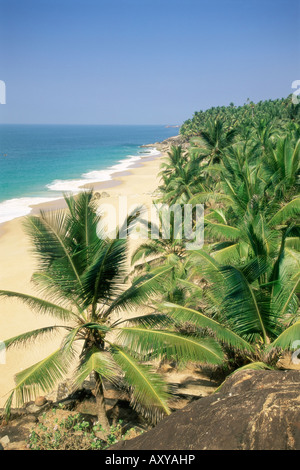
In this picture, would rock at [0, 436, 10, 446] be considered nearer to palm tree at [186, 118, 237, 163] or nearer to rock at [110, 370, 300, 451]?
rock at [110, 370, 300, 451]

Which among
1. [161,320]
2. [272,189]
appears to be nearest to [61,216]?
[161,320]

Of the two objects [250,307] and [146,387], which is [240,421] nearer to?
[146,387]

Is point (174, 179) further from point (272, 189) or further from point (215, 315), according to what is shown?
point (215, 315)

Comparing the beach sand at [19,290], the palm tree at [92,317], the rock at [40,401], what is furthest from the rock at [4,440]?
the beach sand at [19,290]

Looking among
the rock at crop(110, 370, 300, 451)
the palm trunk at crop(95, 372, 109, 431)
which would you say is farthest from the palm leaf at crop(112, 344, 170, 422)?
the rock at crop(110, 370, 300, 451)

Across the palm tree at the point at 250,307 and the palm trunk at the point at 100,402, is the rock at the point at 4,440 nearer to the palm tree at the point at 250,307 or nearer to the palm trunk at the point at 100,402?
the palm trunk at the point at 100,402

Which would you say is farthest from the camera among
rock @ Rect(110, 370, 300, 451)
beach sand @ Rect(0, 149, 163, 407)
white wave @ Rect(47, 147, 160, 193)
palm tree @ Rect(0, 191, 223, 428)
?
white wave @ Rect(47, 147, 160, 193)

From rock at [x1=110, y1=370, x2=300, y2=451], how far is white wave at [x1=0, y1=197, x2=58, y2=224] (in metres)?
27.5

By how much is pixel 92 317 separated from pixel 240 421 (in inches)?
152

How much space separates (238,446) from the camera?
3268mm

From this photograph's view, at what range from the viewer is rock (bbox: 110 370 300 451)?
3275 mm

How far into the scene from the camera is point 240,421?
3.51 metres

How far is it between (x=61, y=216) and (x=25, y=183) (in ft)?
142

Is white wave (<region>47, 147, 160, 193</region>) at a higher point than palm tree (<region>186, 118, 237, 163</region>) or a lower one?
lower
